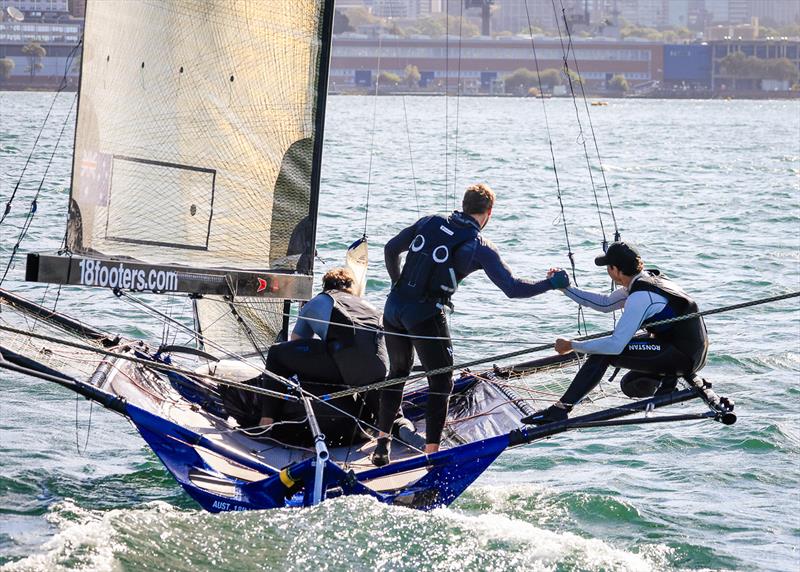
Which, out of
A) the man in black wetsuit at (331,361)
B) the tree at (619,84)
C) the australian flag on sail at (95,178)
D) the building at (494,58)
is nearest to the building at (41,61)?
the building at (494,58)

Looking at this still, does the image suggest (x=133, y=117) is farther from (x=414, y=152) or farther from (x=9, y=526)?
(x=414, y=152)

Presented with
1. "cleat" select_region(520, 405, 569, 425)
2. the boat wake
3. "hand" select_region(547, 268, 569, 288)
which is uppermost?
"hand" select_region(547, 268, 569, 288)

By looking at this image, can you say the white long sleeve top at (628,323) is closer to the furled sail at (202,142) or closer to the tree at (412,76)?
the furled sail at (202,142)

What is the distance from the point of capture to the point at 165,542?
6.42m

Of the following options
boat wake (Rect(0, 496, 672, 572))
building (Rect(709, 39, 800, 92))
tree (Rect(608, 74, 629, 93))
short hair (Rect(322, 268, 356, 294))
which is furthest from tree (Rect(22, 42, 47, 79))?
boat wake (Rect(0, 496, 672, 572))

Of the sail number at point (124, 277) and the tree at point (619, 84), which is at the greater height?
the tree at point (619, 84)

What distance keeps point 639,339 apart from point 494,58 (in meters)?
113

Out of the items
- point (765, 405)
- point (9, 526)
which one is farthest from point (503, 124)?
point (9, 526)

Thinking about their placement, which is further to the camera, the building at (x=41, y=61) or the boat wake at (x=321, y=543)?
the building at (x=41, y=61)

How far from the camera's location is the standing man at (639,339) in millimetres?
6512

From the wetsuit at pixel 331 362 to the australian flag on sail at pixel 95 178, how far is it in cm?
133

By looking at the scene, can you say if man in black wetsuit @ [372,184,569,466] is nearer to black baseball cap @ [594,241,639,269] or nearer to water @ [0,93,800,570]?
black baseball cap @ [594,241,639,269]

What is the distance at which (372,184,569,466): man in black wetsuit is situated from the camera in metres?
6.72

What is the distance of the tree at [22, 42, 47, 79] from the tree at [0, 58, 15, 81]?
42.9 inches
